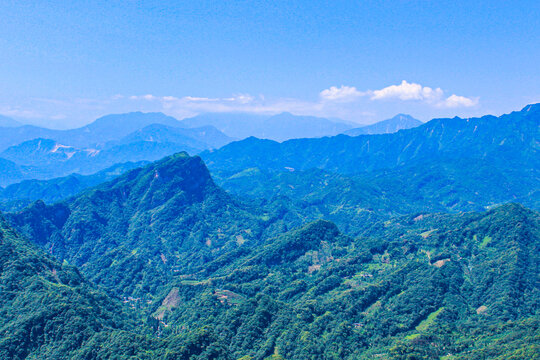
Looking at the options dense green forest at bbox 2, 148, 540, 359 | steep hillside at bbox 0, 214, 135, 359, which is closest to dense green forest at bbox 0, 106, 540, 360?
steep hillside at bbox 0, 214, 135, 359


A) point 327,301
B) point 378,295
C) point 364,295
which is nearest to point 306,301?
point 327,301

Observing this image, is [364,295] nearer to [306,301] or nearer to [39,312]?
[306,301]

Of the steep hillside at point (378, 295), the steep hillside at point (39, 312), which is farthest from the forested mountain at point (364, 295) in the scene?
the steep hillside at point (39, 312)

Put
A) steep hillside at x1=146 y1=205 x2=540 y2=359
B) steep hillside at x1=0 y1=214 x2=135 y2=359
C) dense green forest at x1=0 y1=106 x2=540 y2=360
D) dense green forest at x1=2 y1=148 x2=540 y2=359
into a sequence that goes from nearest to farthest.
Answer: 1. dense green forest at x1=0 y1=106 x2=540 y2=360
2. dense green forest at x1=2 y1=148 x2=540 y2=359
3. steep hillside at x1=0 y1=214 x2=135 y2=359
4. steep hillside at x1=146 y1=205 x2=540 y2=359

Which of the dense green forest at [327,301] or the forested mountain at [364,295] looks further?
the forested mountain at [364,295]

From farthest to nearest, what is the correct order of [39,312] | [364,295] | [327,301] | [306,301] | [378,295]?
[378,295]
[364,295]
[327,301]
[306,301]
[39,312]

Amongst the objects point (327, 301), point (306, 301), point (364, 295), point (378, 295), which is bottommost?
point (327, 301)

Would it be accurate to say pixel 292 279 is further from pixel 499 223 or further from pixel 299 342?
pixel 499 223

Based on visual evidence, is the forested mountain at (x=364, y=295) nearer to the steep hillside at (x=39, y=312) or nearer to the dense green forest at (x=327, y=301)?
the dense green forest at (x=327, y=301)

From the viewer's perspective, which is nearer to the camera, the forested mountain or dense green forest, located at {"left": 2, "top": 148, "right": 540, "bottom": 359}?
dense green forest, located at {"left": 2, "top": 148, "right": 540, "bottom": 359}

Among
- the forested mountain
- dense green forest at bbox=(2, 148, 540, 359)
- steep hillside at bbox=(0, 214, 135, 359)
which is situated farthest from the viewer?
the forested mountain

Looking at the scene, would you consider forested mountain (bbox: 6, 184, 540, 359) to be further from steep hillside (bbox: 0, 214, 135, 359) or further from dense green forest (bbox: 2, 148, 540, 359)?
steep hillside (bbox: 0, 214, 135, 359)
